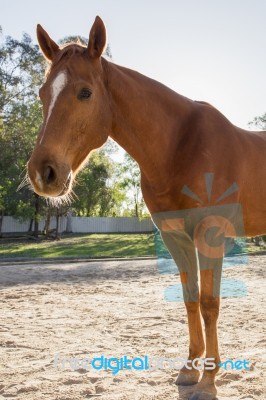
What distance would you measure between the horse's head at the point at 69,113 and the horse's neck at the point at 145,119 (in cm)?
17

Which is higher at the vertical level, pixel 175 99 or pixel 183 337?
pixel 175 99

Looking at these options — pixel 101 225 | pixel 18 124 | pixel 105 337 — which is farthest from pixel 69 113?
pixel 101 225

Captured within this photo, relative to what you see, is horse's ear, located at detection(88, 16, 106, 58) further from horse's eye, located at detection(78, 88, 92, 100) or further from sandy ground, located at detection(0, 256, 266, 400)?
sandy ground, located at detection(0, 256, 266, 400)

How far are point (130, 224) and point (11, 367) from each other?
4036 cm

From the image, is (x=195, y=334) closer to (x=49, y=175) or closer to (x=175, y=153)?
(x=175, y=153)

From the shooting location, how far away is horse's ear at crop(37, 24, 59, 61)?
3.04 m

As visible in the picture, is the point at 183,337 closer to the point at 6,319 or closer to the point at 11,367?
the point at 11,367

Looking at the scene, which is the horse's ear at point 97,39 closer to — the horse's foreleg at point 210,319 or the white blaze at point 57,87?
the white blaze at point 57,87

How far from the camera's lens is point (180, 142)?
3.37 meters

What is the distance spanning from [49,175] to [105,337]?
9.82 feet

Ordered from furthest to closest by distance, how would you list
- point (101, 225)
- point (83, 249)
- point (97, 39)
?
point (101, 225), point (83, 249), point (97, 39)

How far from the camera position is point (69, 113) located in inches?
105

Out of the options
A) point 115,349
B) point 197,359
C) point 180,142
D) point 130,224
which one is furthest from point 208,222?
point 130,224

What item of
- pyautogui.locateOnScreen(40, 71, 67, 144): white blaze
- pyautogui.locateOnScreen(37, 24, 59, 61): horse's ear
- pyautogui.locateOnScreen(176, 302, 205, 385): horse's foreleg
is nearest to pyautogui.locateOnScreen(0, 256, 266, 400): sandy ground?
pyautogui.locateOnScreen(176, 302, 205, 385): horse's foreleg
